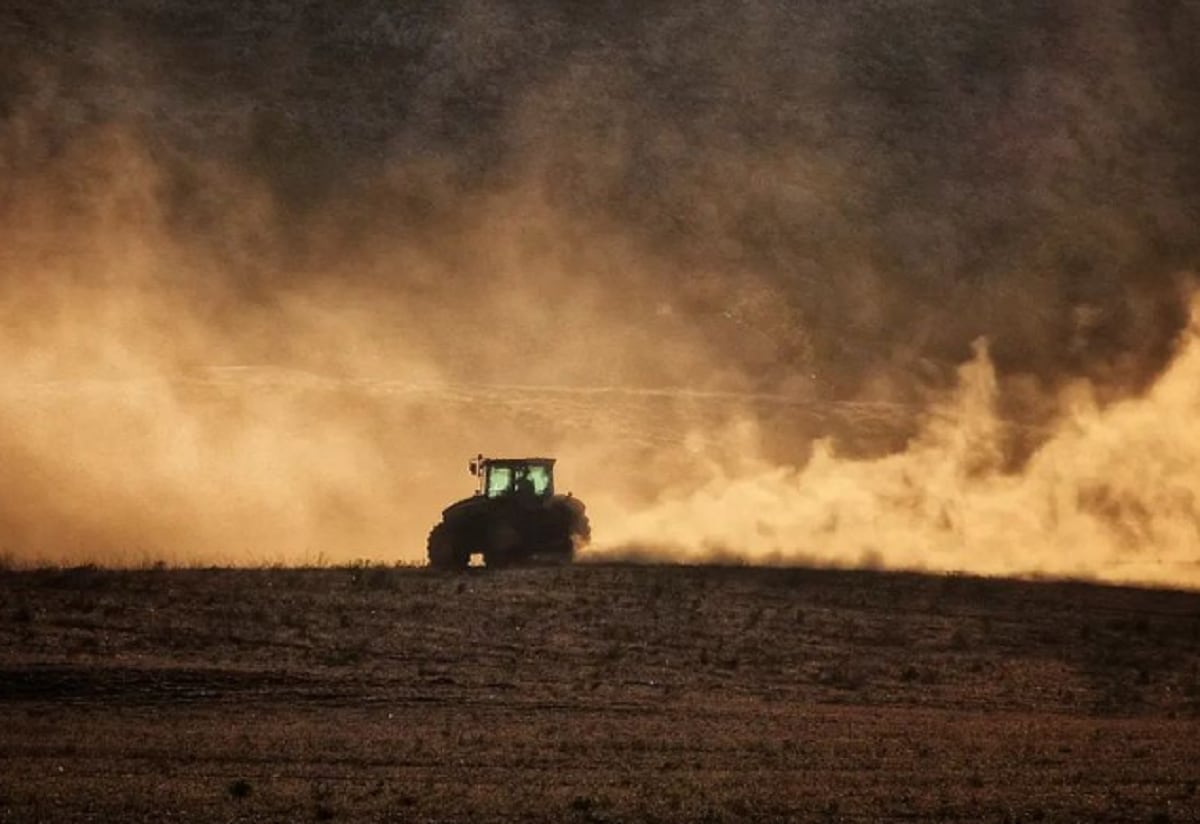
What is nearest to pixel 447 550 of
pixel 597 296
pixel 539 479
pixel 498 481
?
pixel 498 481

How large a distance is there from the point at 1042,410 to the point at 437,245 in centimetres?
3387

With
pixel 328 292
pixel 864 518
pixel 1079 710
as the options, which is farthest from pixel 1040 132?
pixel 1079 710

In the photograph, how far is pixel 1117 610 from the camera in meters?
36.2

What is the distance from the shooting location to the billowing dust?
6212cm

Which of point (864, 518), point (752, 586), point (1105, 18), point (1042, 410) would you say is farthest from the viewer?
point (1105, 18)

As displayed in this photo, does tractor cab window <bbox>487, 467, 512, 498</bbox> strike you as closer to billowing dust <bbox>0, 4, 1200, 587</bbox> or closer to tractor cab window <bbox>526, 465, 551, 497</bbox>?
tractor cab window <bbox>526, 465, 551, 497</bbox>

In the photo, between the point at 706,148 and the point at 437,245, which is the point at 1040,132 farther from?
the point at 437,245

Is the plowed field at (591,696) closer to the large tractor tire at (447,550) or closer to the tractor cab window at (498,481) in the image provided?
the large tractor tire at (447,550)

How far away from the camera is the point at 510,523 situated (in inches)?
1545

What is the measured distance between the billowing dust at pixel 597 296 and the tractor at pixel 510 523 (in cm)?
1379

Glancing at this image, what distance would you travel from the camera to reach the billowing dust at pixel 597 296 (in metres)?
62.1

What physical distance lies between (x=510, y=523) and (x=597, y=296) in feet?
195

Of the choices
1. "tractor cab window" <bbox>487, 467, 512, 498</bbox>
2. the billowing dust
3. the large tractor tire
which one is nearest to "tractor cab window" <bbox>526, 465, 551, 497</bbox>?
"tractor cab window" <bbox>487, 467, 512, 498</bbox>

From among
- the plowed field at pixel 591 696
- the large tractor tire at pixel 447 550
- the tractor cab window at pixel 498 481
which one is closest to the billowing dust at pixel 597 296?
the tractor cab window at pixel 498 481
